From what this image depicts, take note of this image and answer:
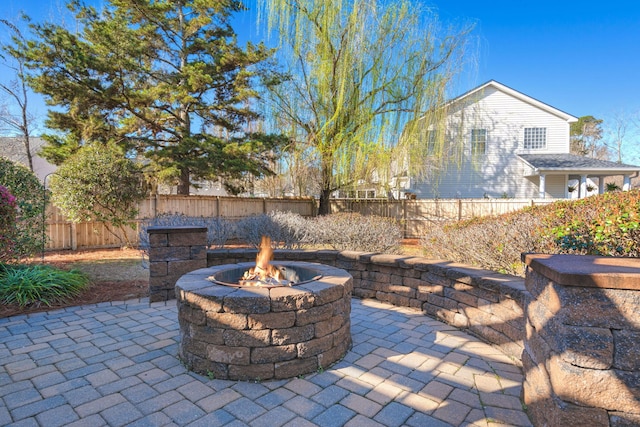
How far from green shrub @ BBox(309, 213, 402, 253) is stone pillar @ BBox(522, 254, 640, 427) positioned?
16.7 feet

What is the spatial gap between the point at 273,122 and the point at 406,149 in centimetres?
429

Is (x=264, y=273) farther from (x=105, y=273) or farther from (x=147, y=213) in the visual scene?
(x=147, y=213)

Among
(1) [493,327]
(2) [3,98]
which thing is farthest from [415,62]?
(2) [3,98]

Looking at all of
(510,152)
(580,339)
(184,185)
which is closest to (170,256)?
(580,339)

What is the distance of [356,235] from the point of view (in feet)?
22.6

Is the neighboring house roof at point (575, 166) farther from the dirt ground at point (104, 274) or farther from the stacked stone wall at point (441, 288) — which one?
the dirt ground at point (104, 274)

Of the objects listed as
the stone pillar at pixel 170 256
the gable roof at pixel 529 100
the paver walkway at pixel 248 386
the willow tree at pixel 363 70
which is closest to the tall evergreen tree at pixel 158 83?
the willow tree at pixel 363 70

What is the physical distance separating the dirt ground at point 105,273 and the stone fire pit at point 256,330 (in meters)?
2.73

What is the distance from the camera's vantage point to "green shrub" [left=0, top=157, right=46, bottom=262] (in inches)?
213

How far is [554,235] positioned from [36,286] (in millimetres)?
6440

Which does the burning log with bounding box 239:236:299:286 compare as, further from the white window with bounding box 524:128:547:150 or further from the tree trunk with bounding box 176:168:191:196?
the white window with bounding box 524:128:547:150

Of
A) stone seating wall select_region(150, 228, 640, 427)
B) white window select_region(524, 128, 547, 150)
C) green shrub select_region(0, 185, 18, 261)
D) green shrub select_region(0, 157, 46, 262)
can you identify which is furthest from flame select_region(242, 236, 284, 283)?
white window select_region(524, 128, 547, 150)

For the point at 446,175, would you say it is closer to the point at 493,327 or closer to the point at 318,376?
the point at 493,327

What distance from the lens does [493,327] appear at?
305cm
